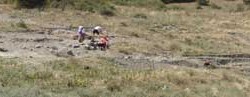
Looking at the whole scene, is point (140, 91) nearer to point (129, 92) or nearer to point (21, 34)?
point (129, 92)

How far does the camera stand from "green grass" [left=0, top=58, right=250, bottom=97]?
1808 cm

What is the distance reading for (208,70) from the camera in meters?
26.4

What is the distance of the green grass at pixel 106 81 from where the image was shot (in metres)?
18.1

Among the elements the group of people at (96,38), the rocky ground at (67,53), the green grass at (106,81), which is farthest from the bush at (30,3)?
the green grass at (106,81)

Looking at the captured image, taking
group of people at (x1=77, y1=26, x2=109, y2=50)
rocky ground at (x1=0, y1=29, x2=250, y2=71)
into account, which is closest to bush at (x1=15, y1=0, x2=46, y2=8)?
rocky ground at (x1=0, y1=29, x2=250, y2=71)

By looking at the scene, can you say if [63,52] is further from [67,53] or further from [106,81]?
[106,81]

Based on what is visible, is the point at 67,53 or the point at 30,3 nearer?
→ the point at 67,53

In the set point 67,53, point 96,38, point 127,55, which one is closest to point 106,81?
point 67,53

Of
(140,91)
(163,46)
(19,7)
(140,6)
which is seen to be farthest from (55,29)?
(140,6)

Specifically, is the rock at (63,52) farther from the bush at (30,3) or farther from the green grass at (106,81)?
the bush at (30,3)

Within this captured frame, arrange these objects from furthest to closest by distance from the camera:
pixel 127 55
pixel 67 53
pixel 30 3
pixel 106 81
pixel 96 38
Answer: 1. pixel 30 3
2. pixel 96 38
3. pixel 127 55
4. pixel 67 53
5. pixel 106 81

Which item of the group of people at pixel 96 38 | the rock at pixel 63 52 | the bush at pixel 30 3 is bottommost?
the bush at pixel 30 3

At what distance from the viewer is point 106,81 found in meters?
20.1

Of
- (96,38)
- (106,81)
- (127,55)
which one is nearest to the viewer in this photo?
(106,81)
